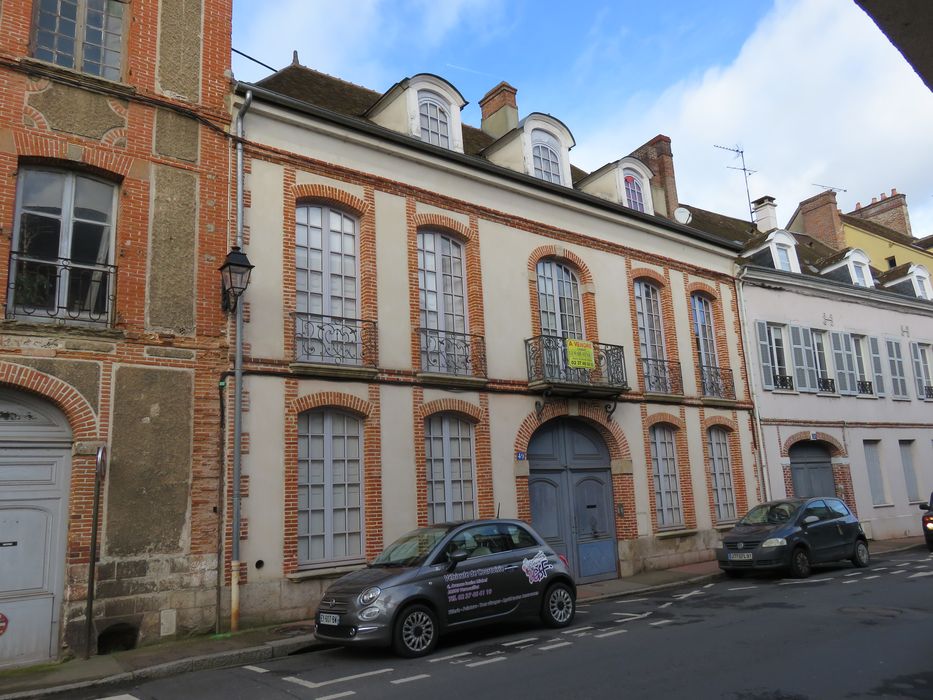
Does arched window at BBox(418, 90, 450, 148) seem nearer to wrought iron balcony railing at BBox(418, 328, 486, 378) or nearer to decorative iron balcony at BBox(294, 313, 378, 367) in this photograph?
wrought iron balcony railing at BBox(418, 328, 486, 378)

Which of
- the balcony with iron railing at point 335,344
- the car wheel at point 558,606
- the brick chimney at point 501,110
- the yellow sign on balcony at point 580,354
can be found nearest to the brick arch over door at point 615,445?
the yellow sign on balcony at point 580,354

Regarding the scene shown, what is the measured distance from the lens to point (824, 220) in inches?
1025

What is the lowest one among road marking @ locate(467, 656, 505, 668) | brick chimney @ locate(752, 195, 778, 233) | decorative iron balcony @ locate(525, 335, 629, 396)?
road marking @ locate(467, 656, 505, 668)

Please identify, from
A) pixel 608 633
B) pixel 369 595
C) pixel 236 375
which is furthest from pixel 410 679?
pixel 236 375

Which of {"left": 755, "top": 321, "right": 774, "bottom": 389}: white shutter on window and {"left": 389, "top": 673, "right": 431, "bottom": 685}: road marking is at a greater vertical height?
{"left": 755, "top": 321, "right": 774, "bottom": 389}: white shutter on window

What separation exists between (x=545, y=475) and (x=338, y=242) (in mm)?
5981

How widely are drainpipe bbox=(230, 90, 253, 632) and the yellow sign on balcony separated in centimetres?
661

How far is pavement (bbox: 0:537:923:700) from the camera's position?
714 centimetres

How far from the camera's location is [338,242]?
11.9 meters

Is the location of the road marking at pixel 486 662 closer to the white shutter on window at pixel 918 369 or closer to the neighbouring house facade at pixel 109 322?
the neighbouring house facade at pixel 109 322

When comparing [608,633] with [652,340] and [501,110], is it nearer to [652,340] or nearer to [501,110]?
[652,340]

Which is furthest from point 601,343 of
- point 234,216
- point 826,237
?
point 826,237

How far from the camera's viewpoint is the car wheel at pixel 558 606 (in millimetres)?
9000

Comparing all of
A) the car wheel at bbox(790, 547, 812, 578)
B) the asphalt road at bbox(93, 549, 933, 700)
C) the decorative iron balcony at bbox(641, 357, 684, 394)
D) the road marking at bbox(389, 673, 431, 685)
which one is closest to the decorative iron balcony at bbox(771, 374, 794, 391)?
the decorative iron balcony at bbox(641, 357, 684, 394)
